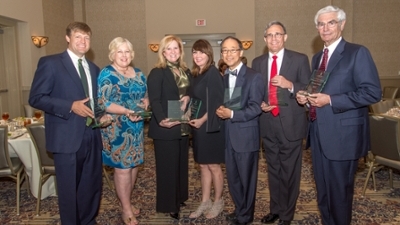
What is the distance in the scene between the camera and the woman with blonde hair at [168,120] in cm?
317

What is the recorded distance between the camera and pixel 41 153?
150 inches

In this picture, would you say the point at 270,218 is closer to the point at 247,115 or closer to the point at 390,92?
the point at 247,115

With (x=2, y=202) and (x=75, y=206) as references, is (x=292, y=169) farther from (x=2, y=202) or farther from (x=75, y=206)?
(x=2, y=202)

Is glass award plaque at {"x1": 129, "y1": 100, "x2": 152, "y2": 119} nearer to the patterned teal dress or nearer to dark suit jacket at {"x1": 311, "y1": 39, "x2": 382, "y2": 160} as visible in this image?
the patterned teal dress

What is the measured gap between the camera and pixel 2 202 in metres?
4.26

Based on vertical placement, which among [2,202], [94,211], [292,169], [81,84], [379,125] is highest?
[81,84]

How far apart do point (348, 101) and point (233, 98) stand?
90cm

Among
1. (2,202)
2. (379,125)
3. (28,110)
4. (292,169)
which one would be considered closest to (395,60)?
(379,125)

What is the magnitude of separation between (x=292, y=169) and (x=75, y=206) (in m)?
1.89

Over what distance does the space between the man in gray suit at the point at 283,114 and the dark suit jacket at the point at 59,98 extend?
1.55m

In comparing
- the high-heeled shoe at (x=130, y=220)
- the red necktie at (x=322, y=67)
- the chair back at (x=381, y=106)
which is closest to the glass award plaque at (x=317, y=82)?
the red necktie at (x=322, y=67)

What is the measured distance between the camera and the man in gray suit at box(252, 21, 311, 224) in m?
2.99

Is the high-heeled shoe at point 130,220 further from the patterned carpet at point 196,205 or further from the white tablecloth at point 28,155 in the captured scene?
the white tablecloth at point 28,155

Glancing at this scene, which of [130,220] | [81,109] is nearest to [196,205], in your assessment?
[130,220]
